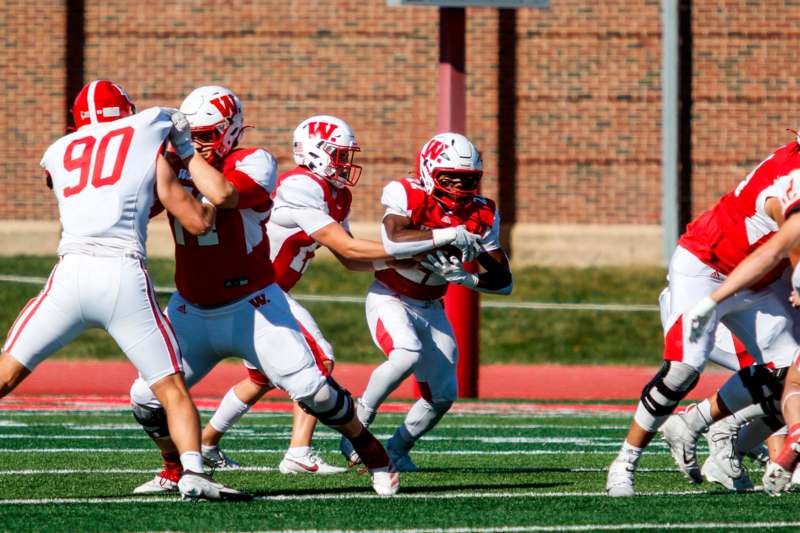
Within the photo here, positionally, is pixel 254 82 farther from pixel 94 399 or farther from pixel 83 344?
pixel 94 399

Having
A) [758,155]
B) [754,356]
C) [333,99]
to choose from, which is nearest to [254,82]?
[333,99]

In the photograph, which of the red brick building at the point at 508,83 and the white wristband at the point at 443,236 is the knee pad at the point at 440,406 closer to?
the white wristband at the point at 443,236

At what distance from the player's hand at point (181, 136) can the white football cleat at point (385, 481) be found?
169 centimetres

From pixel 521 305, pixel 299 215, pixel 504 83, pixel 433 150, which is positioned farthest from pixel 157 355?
pixel 504 83

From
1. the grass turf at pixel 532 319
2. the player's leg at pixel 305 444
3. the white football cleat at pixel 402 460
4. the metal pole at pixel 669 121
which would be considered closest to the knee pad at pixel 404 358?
the player's leg at pixel 305 444

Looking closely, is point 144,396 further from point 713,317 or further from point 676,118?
point 676,118

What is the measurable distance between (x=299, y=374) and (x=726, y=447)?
220 cm

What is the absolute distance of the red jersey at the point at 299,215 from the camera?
716 centimetres

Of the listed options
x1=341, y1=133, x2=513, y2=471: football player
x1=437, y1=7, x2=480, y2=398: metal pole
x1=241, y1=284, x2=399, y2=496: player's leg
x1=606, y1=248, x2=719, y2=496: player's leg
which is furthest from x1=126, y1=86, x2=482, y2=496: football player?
x1=437, y1=7, x2=480, y2=398: metal pole

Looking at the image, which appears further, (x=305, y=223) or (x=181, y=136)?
(x=305, y=223)

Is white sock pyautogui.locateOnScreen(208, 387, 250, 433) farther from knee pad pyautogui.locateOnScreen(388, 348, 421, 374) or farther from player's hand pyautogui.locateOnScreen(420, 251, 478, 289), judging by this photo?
player's hand pyautogui.locateOnScreen(420, 251, 478, 289)

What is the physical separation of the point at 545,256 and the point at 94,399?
31.0ft

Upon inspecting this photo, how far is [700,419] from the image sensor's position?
698 centimetres

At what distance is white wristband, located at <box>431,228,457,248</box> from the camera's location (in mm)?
6504
